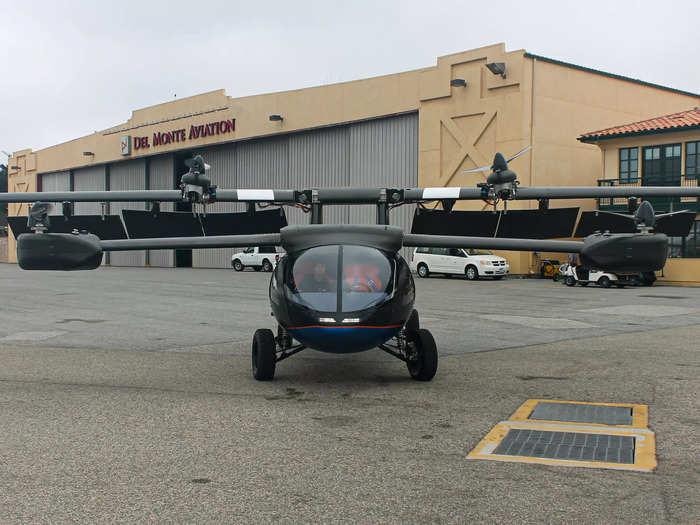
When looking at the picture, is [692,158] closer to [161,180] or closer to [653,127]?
[653,127]

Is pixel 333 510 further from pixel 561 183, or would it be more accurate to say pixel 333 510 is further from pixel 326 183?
pixel 326 183

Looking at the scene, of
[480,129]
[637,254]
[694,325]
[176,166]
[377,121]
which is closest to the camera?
[637,254]

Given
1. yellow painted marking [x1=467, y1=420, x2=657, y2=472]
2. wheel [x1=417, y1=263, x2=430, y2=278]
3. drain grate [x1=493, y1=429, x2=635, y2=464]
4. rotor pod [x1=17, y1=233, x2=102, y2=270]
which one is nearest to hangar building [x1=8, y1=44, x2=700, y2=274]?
wheel [x1=417, y1=263, x2=430, y2=278]

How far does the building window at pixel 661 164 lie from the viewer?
3309 centimetres

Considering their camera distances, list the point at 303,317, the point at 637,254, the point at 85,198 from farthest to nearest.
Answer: the point at 85,198, the point at 637,254, the point at 303,317

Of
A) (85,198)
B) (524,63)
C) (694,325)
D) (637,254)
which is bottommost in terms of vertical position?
(694,325)

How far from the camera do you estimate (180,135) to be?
5194 cm

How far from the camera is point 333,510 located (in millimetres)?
4652

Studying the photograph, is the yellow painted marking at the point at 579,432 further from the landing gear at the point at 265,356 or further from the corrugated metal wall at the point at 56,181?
the corrugated metal wall at the point at 56,181

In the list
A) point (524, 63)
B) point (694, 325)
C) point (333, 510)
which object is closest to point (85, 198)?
point (333, 510)

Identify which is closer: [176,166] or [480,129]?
[480,129]

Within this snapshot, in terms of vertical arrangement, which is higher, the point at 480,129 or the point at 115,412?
the point at 480,129

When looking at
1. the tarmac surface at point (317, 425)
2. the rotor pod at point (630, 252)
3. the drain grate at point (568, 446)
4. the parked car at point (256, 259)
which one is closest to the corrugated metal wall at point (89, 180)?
the parked car at point (256, 259)

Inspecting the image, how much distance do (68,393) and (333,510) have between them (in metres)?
5.18
